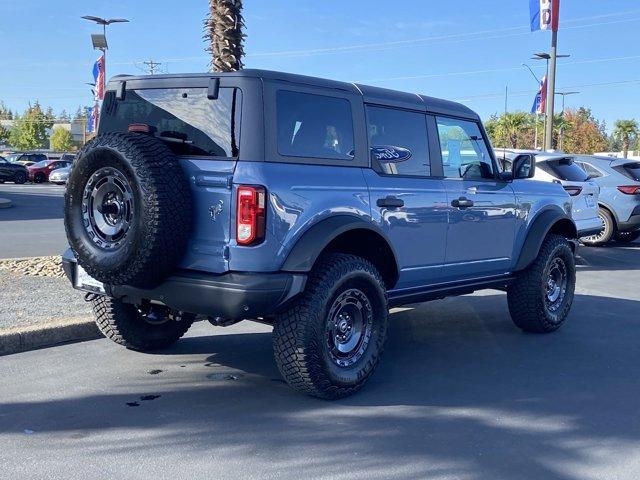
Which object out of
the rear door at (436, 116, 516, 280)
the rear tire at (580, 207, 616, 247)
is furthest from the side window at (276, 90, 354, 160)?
the rear tire at (580, 207, 616, 247)

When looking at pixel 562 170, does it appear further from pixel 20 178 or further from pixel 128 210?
pixel 20 178

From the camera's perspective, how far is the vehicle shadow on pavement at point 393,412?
4.12 meters

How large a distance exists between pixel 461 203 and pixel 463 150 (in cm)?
58

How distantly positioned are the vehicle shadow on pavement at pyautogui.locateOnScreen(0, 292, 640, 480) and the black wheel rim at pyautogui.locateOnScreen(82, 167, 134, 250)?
108 centimetres

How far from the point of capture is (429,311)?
8438 millimetres

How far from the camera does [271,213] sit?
15.2ft

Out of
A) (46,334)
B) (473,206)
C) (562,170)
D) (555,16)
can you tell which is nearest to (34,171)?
→ (555,16)

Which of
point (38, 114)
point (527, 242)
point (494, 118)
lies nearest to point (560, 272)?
point (527, 242)

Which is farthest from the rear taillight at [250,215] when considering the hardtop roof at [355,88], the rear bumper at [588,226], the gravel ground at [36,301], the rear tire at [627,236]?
the rear tire at [627,236]

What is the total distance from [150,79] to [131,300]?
155cm

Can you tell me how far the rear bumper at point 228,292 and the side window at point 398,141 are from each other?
4.27 feet

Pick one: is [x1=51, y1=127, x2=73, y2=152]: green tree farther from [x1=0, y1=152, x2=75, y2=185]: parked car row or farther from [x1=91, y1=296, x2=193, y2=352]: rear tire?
[x1=91, y1=296, x2=193, y2=352]: rear tire

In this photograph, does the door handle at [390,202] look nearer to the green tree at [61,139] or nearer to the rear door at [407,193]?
the rear door at [407,193]

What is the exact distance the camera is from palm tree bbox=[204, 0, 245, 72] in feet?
35.7
